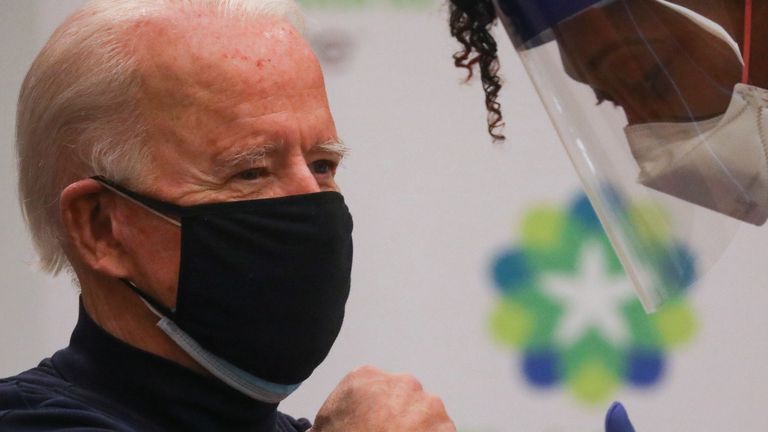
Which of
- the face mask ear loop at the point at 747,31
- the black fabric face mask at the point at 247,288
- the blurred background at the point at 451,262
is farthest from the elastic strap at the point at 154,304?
the blurred background at the point at 451,262

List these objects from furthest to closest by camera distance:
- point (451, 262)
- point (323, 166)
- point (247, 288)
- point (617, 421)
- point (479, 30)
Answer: point (451, 262), point (479, 30), point (323, 166), point (247, 288), point (617, 421)

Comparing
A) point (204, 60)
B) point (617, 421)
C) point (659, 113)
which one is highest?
point (204, 60)

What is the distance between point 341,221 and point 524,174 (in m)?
1.15

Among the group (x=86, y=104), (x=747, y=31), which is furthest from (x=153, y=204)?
(x=747, y=31)

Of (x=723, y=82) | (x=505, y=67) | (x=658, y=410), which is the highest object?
(x=723, y=82)

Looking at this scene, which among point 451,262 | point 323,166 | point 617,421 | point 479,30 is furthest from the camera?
point 451,262

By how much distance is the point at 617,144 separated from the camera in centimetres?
161

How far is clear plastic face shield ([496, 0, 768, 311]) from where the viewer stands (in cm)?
152

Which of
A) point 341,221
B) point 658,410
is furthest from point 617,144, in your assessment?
point 658,410

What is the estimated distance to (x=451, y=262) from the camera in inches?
104

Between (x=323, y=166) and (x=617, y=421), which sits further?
(x=323, y=166)

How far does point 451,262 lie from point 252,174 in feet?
3.77

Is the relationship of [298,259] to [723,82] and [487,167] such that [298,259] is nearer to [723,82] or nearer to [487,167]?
[723,82]

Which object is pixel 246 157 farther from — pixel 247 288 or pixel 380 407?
pixel 380 407
